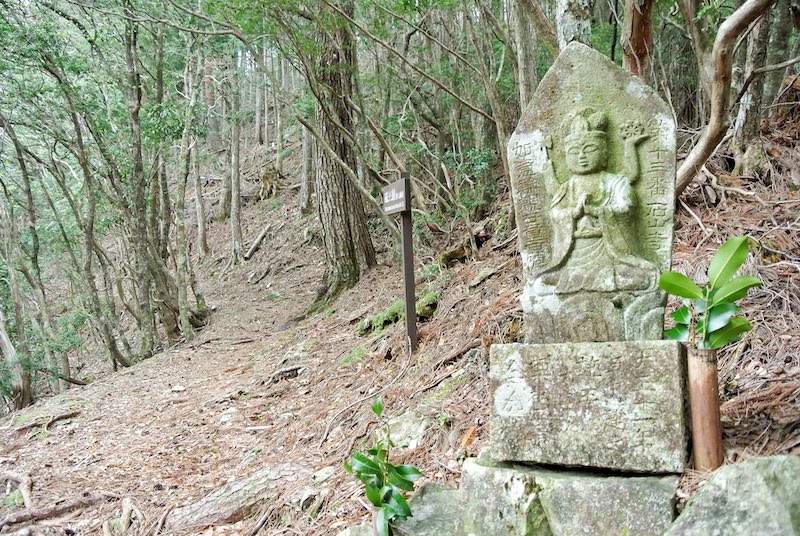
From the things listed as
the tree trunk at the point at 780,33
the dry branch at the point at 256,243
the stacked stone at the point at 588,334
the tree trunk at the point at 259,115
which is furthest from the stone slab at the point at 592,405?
the tree trunk at the point at 259,115

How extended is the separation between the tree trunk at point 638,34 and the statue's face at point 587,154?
236 cm

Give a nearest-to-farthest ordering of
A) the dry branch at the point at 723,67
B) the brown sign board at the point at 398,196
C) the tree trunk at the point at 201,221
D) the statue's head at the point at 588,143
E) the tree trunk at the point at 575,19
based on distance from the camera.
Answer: the statue's head at the point at 588,143, the dry branch at the point at 723,67, the tree trunk at the point at 575,19, the brown sign board at the point at 398,196, the tree trunk at the point at 201,221

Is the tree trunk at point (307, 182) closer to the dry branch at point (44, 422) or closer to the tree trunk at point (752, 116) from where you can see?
the dry branch at point (44, 422)

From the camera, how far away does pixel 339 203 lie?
32.4 feet

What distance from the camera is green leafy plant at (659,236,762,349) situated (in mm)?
2686

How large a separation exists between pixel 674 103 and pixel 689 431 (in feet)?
27.8

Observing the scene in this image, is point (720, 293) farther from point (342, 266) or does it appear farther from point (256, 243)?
point (256, 243)

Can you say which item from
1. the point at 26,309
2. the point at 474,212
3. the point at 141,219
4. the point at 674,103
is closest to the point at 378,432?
the point at 474,212

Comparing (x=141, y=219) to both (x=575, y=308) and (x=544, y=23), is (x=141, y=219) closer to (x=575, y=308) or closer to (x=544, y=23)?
(x=544, y=23)

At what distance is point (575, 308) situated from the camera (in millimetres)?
3133

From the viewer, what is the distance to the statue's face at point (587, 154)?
310 centimetres

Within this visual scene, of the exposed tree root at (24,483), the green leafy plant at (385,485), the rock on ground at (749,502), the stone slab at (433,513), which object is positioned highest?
the rock on ground at (749,502)

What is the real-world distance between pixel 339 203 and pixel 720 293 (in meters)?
7.62

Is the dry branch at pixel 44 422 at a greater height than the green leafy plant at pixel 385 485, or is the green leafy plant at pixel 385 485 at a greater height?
the green leafy plant at pixel 385 485
